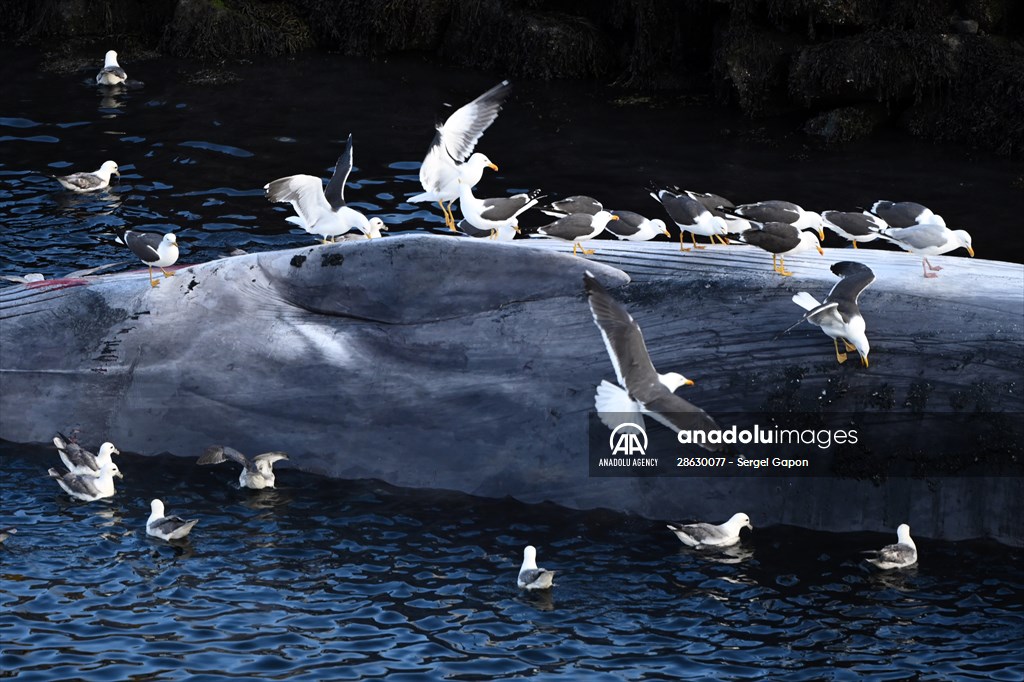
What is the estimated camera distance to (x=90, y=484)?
15.7 metres

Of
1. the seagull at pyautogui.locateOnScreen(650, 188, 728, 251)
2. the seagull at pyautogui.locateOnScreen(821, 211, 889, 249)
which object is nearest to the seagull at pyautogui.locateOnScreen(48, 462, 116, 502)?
the seagull at pyautogui.locateOnScreen(650, 188, 728, 251)

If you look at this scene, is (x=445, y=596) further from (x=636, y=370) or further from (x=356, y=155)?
(x=356, y=155)

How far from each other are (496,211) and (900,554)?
6.56m

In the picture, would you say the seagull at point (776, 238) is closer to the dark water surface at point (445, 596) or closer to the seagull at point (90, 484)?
the dark water surface at point (445, 596)

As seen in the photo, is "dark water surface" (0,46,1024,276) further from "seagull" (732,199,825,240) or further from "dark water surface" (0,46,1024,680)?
"dark water surface" (0,46,1024,680)

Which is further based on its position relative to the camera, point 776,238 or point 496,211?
point 496,211

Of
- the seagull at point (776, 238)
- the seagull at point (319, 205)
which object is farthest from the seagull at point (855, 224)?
the seagull at point (319, 205)

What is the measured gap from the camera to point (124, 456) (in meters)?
16.7

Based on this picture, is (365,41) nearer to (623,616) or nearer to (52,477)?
(52,477)

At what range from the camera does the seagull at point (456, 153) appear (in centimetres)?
1983

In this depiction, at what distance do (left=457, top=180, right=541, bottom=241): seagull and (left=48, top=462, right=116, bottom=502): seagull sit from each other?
5.26 m

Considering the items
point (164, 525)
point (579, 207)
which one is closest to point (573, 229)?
point (579, 207)

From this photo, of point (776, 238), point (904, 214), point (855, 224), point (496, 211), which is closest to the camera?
point (776, 238)

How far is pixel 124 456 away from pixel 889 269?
8733 mm
